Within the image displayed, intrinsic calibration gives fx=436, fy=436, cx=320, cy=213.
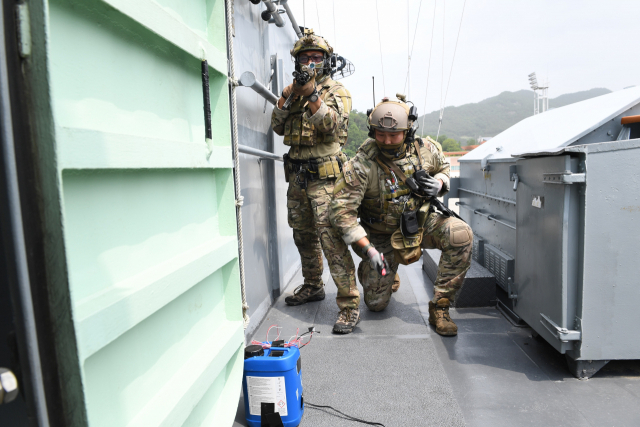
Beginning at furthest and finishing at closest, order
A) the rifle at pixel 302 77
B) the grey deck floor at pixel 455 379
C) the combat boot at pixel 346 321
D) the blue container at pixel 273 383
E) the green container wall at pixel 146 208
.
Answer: the combat boot at pixel 346 321
the rifle at pixel 302 77
the grey deck floor at pixel 455 379
the blue container at pixel 273 383
the green container wall at pixel 146 208

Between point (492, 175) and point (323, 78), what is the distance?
63.5 inches

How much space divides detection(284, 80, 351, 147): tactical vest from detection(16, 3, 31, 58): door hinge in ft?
8.35

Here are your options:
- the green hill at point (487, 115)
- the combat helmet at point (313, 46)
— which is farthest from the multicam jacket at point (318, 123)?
the green hill at point (487, 115)

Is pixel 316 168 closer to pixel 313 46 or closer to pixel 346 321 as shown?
pixel 313 46

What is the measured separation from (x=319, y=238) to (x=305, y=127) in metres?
0.83

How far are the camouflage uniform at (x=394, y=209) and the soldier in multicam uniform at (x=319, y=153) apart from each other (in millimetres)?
238

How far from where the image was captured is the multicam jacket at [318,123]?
3096mm

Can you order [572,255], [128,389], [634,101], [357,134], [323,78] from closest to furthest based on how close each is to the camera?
[128,389] → [572,255] → [634,101] → [323,78] → [357,134]

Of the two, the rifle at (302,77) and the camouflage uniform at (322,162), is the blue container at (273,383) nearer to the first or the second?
the camouflage uniform at (322,162)

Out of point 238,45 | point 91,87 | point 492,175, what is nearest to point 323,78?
point 238,45

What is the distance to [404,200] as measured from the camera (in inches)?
120

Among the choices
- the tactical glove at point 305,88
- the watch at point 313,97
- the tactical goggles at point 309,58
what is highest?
the tactical goggles at point 309,58

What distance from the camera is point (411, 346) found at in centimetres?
→ 271

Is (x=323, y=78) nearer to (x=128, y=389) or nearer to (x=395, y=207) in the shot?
(x=395, y=207)
